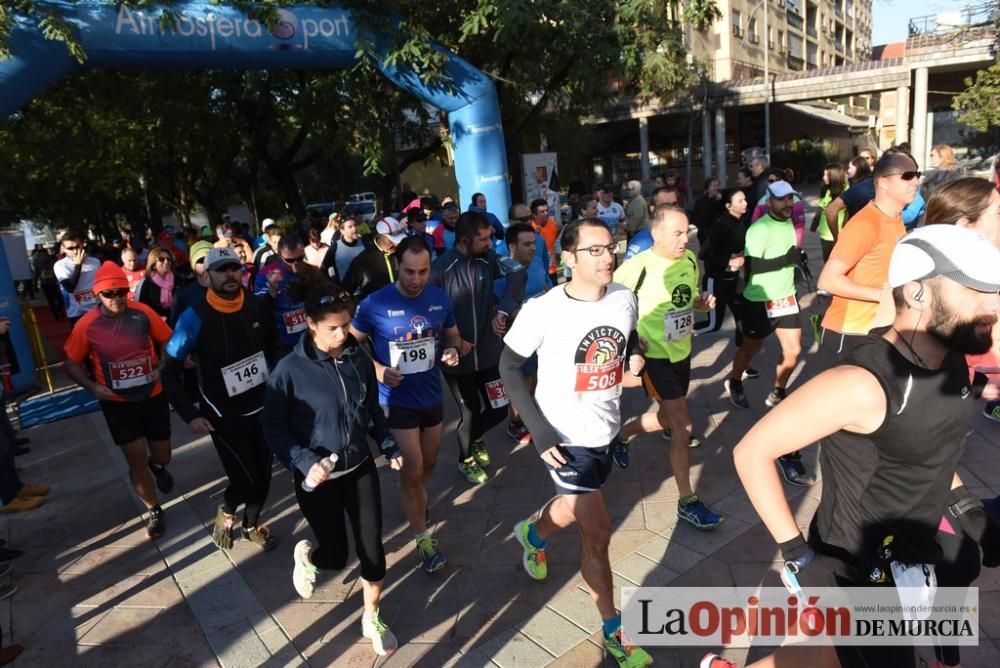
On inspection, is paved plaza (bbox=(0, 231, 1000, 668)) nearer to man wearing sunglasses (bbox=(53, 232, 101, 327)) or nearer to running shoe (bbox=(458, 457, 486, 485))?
running shoe (bbox=(458, 457, 486, 485))

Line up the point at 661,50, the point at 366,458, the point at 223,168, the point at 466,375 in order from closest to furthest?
the point at 366,458 → the point at 466,375 → the point at 661,50 → the point at 223,168

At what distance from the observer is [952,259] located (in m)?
1.71

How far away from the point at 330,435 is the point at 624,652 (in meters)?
1.62

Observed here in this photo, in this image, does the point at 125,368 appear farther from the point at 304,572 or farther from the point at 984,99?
the point at 984,99

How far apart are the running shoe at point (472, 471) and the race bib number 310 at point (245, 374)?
1603 millimetres

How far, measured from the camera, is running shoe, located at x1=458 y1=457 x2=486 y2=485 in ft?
16.0

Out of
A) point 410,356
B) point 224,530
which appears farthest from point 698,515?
point 224,530

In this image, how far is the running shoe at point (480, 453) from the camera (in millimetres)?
5062

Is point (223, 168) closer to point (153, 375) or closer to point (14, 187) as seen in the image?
point (14, 187)

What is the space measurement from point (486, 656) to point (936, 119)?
40167 mm

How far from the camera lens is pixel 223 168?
21.9 m

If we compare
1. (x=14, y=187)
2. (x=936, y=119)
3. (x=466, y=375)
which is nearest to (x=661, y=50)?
(x=466, y=375)

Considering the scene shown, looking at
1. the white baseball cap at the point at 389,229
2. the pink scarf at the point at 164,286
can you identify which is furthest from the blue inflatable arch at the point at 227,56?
the white baseball cap at the point at 389,229

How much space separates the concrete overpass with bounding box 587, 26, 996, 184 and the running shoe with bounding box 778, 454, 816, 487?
27.8m
